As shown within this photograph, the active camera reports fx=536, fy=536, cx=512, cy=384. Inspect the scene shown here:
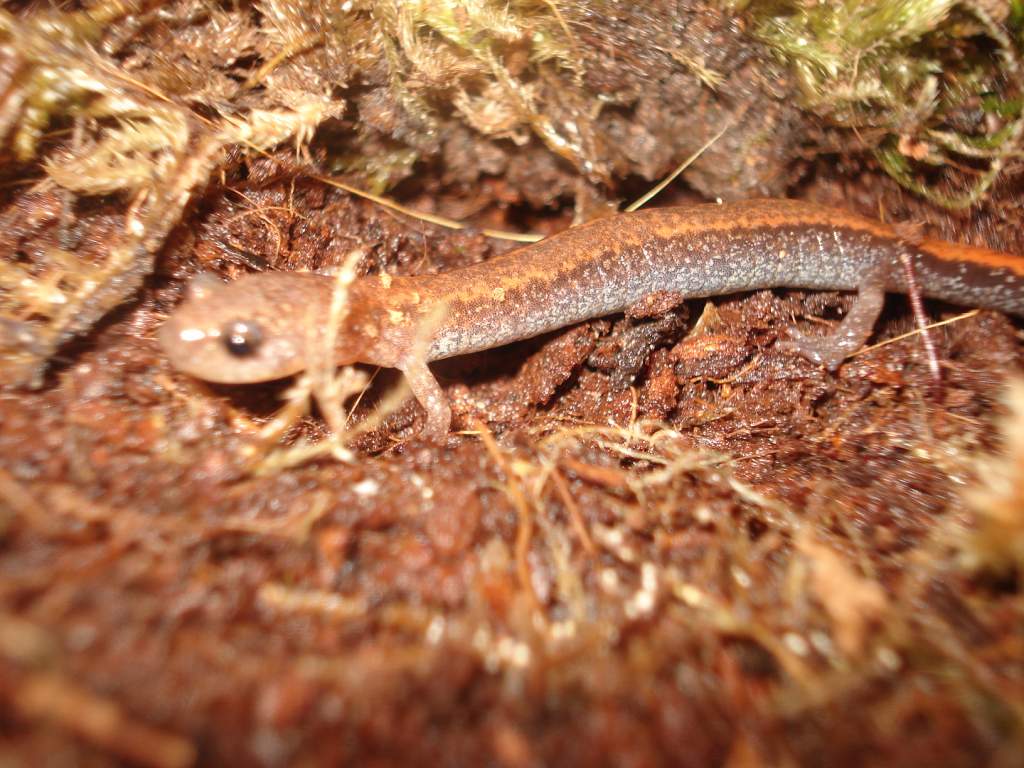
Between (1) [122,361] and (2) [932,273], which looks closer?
(1) [122,361]

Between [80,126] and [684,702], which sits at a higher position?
[80,126]

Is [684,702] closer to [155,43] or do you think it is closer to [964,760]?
[964,760]

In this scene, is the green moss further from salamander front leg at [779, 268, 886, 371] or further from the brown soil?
salamander front leg at [779, 268, 886, 371]

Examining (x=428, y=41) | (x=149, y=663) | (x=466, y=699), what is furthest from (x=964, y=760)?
(x=428, y=41)

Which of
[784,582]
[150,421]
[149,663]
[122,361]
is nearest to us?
[149,663]

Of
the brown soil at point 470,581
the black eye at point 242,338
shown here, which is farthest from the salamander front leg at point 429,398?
the black eye at point 242,338

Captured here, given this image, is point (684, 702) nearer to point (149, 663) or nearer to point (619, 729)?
point (619, 729)

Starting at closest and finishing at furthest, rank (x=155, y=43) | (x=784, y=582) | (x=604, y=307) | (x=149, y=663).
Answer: (x=149, y=663)
(x=784, y=582)
(x=155, y=43)
(x=604, y=307)

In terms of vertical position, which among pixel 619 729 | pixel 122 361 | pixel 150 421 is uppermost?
pixel 122 361
